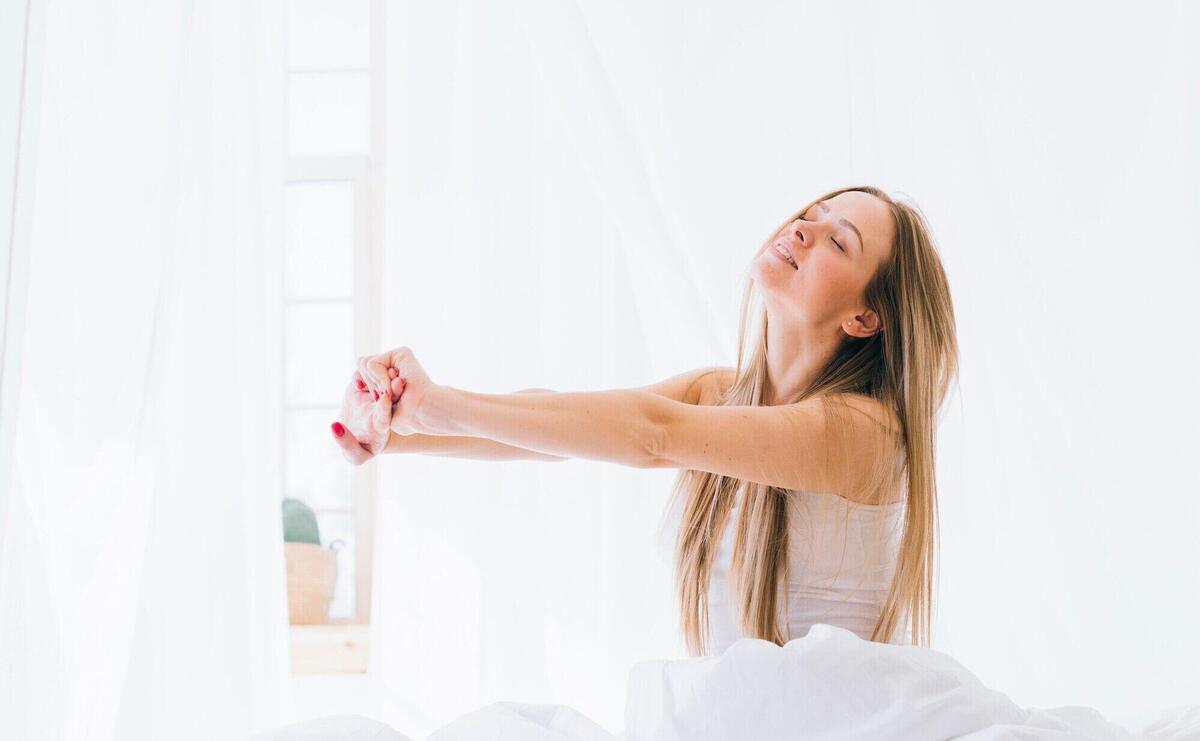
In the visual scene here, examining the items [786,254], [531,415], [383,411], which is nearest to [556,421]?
[531,415]

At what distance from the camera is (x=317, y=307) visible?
2758 millimetres

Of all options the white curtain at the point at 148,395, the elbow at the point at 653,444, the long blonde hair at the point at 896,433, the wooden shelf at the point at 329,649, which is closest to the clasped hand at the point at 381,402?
the elbow at the point at 653,444

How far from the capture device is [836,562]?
140 cm

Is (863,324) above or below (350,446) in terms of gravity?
above

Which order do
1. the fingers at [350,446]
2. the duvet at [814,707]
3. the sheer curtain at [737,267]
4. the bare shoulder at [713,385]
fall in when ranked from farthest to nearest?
the sheer curtain at [737,267], the bare shoulder at [713,385], the fingers at [350,446], the duvet at [814,707]

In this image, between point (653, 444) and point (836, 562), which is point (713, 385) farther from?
point (653, 444)

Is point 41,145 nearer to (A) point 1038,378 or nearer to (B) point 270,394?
(B) point 270,394

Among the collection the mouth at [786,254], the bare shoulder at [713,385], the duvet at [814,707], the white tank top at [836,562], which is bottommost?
the duvet at [814,707]

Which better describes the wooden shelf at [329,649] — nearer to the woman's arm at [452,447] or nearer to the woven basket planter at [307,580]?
the woven basket planter at [307,580]

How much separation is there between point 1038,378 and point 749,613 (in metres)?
0.95

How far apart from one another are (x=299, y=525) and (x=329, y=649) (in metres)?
0.29

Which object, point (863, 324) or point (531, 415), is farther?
point (863, 324)

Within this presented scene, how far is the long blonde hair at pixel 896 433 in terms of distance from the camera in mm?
1380

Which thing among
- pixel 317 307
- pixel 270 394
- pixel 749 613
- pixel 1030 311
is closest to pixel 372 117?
pixel 317 307
